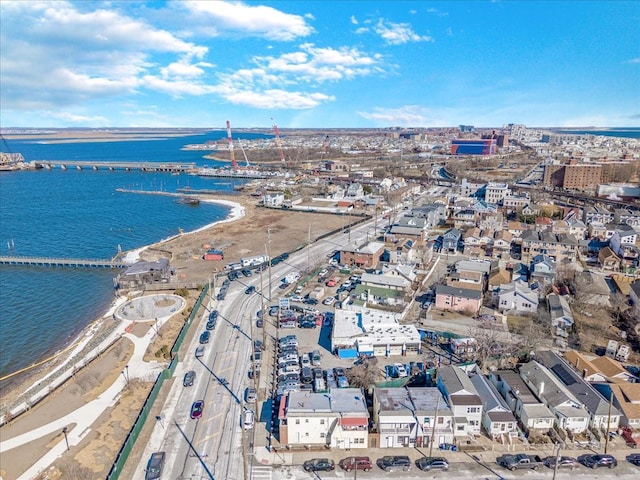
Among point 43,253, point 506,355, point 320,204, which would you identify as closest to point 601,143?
point 320,204

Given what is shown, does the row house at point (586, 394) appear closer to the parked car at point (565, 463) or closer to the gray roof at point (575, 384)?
the gray roof at point (575, 384)

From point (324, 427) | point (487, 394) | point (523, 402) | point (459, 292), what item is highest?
point (459, 292)

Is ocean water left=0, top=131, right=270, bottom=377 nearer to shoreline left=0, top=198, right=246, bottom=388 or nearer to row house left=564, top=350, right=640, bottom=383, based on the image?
shoreline left=0, top=198, right=246, bottom=388

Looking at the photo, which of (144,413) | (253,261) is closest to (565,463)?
(144,413)

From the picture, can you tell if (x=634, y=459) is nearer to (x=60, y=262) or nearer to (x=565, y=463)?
(x=565, y=463)

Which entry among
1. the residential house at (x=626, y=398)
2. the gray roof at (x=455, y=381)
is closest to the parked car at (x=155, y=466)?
the gray roof at (x=455, y=381)

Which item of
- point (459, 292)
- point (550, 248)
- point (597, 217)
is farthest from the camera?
point (597, 217)

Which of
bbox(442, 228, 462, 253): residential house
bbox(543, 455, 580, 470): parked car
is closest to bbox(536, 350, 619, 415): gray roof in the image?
bbox(543, 455, 580, 470): parked car
